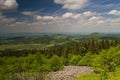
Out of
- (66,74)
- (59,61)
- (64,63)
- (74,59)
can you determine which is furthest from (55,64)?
(64,63)

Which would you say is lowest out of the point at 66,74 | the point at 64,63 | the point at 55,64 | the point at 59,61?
the point at 64,63

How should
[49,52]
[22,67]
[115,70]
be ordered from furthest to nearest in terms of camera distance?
[49,52]
[22,67]
[115,70]

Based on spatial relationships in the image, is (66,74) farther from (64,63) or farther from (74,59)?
(64,63)

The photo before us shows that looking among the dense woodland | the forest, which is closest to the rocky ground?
the forest

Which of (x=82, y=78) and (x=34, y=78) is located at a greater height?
(x=34, y=78)

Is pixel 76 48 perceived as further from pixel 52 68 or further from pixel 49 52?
pixel 52 68

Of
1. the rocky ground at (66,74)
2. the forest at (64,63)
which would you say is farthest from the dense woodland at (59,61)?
the rocky ground at (66,74)

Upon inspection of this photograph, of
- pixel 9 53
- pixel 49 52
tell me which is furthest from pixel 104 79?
pixel 9 53

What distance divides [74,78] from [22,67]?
2356cm

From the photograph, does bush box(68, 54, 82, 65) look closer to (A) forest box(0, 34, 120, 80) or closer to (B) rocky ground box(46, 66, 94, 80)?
(A) forest box(0, 34, 120, 80)

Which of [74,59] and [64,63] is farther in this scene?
[64,63]

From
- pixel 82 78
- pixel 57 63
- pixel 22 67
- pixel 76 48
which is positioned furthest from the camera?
pixel 76 48

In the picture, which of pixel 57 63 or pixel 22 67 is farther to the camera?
pixel 57 63

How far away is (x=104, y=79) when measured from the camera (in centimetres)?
4941
